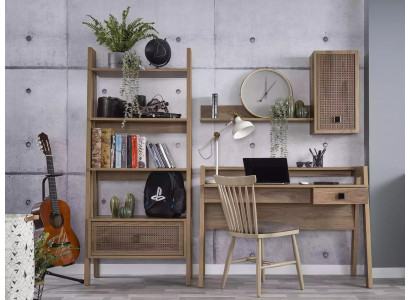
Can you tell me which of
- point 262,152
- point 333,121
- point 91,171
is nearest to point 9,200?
point 91,171

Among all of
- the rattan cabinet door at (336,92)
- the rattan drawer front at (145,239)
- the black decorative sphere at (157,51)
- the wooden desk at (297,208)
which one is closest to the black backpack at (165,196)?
the rattan drawer front at (145,239)

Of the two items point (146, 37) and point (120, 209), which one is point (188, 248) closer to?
point (120, 209)

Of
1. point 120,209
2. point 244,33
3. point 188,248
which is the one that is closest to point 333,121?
point 244,33

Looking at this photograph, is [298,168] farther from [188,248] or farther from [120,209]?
[120,209]

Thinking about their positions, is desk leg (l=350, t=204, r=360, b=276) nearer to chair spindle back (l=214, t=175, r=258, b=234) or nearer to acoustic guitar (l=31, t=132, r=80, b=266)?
chair spindle back (l=214, t=175, r=258, b=234)

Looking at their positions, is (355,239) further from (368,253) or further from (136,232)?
(136,232)

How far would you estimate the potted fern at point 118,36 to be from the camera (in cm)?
470

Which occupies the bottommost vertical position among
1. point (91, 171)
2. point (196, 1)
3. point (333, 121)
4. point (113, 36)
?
point (91, 171)

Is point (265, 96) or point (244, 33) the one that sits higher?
point (244, 33)

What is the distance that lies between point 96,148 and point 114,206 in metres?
0.54

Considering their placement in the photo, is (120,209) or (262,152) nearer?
(120,209)

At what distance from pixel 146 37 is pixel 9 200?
79.7 inches

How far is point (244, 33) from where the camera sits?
5.04 metres

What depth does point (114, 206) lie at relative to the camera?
464cm
